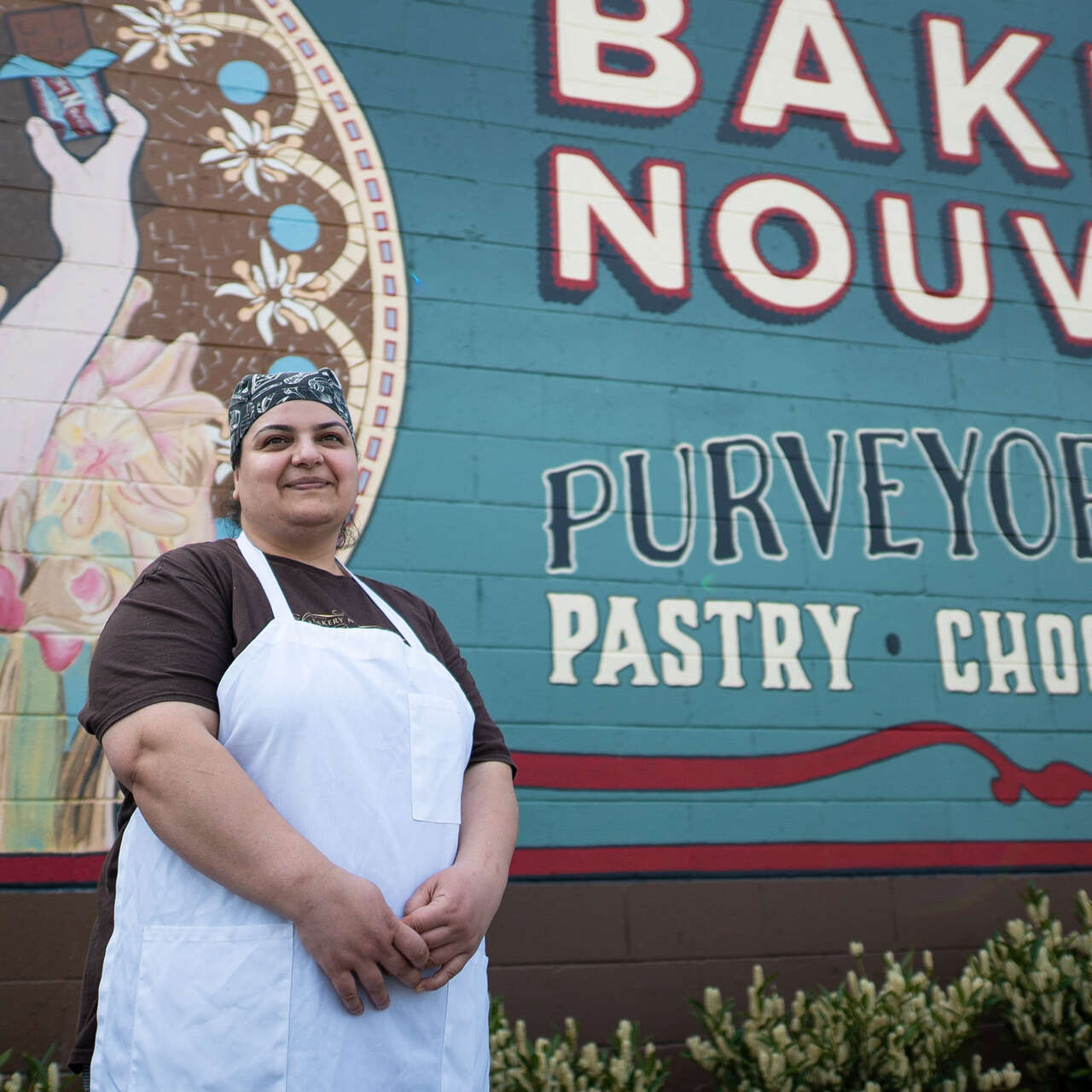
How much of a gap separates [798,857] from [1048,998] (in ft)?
2.59

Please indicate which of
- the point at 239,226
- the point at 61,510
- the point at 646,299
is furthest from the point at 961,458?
the point at 61,510

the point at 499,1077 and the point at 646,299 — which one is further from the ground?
the point at 646,299

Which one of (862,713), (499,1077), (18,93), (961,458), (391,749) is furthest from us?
(961,458)

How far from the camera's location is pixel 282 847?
1531mm

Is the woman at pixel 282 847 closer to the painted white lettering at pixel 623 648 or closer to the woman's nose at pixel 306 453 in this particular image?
the woman's nose at pixel 306 453

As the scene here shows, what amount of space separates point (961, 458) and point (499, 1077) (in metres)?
2.64

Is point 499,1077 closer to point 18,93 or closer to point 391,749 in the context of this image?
point 391,749

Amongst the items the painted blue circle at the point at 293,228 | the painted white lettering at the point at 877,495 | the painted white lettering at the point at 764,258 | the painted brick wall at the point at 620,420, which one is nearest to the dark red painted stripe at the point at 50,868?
the painted brick wall at the point at 620,420

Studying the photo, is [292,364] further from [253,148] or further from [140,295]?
[253,148]

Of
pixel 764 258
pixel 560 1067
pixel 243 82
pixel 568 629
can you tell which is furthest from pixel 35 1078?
pixel 764 258

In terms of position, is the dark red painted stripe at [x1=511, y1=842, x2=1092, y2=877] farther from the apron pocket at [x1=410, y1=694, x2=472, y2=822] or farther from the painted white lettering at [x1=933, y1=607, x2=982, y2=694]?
the apron pocket at [x1=410, y1=694, x2=472, y2=822]

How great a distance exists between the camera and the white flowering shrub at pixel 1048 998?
3.19m

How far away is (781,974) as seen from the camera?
3521 mm

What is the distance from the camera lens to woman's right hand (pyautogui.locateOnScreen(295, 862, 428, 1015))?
4.99 feet
